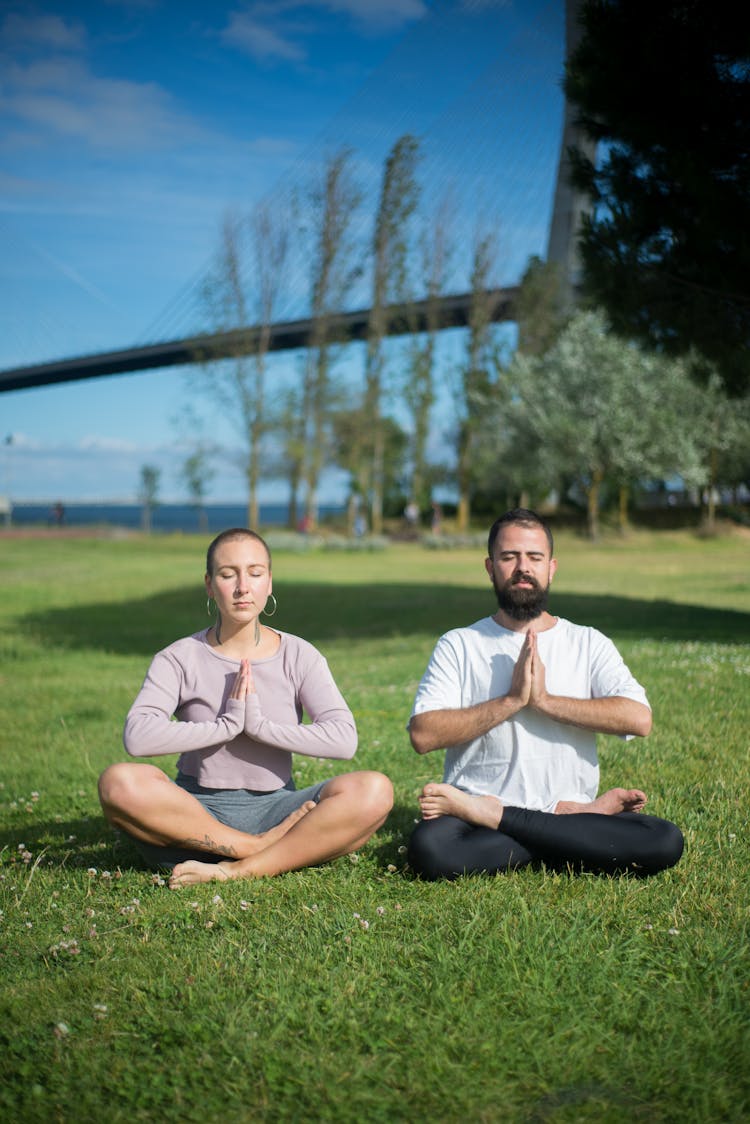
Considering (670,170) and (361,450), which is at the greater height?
(670,170)

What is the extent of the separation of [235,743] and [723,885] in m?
2.01

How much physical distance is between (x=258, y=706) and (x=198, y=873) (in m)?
0.73

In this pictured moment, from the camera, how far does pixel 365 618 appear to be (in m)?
15.8

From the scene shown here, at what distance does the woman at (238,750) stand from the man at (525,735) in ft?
1.04

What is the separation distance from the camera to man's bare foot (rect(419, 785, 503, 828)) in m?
4.02

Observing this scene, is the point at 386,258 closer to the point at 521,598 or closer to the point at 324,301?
the point at 324,301

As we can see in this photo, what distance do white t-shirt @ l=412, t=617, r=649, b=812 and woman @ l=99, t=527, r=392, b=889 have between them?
399 mm

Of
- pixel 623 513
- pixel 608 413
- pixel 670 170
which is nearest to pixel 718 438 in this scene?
pixel 608 413

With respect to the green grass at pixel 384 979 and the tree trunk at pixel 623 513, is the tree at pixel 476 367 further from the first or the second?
the green grass at pixel 384 979

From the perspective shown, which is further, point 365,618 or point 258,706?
point 365,618

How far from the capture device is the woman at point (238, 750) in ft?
12.9

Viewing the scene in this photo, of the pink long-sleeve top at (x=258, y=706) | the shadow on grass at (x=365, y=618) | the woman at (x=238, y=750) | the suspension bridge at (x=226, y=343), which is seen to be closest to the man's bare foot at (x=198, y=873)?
the woman at (x=238, y=750)

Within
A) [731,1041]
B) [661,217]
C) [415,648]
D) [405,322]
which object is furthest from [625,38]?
[405,322]

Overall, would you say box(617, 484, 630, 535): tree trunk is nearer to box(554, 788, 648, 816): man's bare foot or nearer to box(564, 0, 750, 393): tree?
box(564, 0, 750, 393): tree
